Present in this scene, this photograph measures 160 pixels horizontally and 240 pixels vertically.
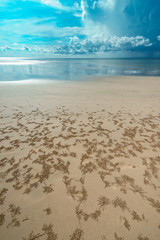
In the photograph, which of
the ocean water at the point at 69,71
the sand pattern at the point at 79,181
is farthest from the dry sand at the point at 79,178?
the ocean water at the point at 69,71

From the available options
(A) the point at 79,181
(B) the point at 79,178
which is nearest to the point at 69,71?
(B) the point at 79,178

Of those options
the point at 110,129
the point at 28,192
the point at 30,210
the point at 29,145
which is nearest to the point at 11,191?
the point at 28,192

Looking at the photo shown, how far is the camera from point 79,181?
421cm

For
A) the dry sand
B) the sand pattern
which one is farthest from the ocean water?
the sand pattern

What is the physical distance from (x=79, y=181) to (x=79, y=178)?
0.12 metres

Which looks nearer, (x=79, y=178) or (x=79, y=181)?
(x=79, y=181)

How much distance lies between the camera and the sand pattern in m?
3.10

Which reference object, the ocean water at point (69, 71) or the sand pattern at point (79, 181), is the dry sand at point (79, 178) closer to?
the sand pattern at point (79, 181)

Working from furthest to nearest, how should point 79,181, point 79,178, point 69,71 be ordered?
point 69,71 < point 79,178 < point 79,181

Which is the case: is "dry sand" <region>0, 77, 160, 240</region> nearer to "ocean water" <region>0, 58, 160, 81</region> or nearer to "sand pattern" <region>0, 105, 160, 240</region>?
"sand pattern" <region>0, 105, 160, 240</region>

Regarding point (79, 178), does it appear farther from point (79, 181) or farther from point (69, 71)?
point (69, 71)

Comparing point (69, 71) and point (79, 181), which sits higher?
point (69, 71)

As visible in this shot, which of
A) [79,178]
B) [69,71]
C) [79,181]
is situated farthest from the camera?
[69,71]

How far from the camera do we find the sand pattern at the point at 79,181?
3.10 m
